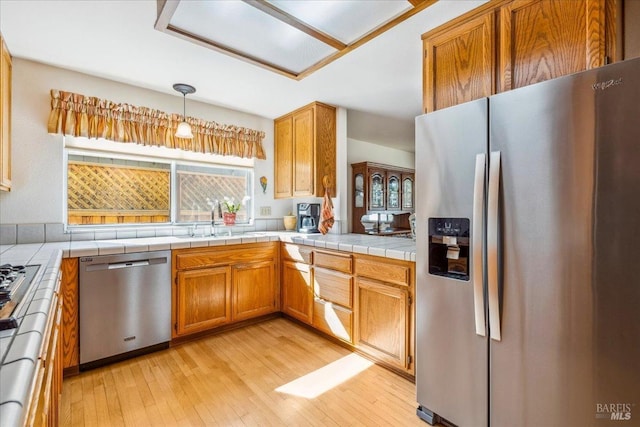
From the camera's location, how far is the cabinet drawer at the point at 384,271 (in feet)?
6.69

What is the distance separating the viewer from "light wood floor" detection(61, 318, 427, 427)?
170cm

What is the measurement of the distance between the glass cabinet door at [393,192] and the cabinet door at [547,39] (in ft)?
12.4

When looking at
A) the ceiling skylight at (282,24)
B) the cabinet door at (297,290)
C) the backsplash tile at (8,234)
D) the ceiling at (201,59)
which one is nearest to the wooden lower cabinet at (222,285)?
the cabinet door at (297,290)

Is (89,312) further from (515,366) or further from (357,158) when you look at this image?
(357,158)

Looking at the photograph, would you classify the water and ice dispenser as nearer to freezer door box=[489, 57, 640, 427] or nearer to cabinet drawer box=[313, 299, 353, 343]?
freezer door box=[489, 57, 640, 427]

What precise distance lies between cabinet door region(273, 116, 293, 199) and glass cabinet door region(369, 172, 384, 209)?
1.79m

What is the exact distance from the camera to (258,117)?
12.1 feet

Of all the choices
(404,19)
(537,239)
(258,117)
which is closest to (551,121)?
(537,239)

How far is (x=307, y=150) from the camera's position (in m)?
3.31

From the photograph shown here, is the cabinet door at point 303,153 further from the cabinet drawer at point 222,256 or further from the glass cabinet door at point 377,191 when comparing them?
the glass cabinet door at point 377,191

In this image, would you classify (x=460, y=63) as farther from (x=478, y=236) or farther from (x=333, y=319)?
(x=333, y=319)

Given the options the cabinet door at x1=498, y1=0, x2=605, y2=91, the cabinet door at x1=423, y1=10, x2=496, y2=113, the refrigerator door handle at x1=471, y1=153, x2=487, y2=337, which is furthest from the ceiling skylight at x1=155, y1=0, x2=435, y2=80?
the refrigerator door handle at x1=471, y1=153, x2=487, y2=337

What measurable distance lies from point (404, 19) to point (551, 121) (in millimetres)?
1014

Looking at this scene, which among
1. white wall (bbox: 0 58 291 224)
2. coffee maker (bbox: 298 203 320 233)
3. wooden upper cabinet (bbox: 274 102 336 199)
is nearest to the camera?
white wall (bbox: 0 58 291 224)
